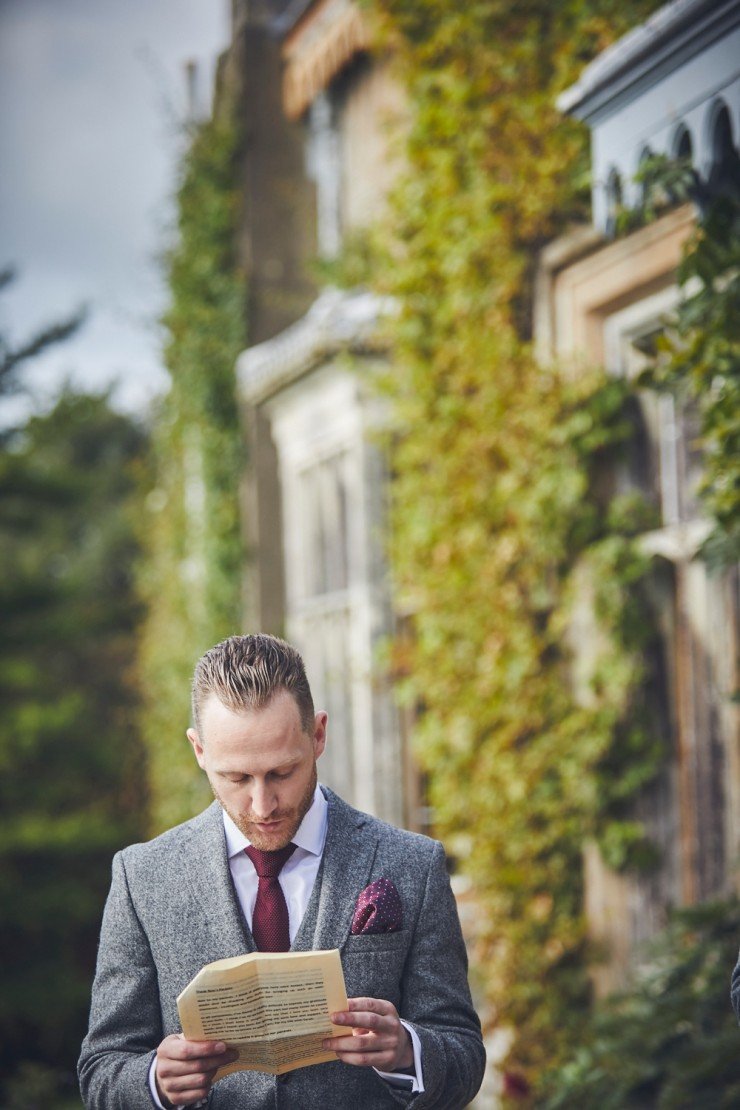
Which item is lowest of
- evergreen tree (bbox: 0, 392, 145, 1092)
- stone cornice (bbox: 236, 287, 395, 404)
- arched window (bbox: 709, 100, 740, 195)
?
evergreen tree (bbox: 0, 392, 145, 1092)

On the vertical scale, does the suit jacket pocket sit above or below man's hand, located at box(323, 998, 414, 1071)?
above

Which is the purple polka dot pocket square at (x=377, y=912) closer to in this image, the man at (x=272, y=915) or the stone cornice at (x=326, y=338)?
the man at (x=272, y=915)

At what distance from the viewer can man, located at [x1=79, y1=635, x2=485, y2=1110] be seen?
228cm

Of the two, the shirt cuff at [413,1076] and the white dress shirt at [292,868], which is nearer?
the shirt cuff at [413,1076]


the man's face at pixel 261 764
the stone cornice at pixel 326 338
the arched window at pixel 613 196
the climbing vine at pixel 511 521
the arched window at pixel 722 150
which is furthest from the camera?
the stone cornice at pixel 326 338

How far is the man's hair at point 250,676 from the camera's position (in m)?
2.28

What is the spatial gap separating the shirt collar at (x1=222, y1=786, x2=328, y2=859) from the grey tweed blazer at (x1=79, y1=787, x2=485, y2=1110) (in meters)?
0.03

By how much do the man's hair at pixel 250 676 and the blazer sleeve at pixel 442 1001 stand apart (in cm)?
42

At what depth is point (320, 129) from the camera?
982 cm

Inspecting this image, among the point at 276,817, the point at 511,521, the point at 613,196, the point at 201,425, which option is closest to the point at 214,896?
the point at 276,817

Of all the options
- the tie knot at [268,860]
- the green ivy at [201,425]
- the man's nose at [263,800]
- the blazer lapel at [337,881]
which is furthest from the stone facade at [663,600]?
the green ivy at [201,425]

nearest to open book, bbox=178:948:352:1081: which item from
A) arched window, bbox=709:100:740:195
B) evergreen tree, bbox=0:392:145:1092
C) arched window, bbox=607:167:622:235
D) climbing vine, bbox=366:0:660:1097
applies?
arched window, bbox=709:100:740:195

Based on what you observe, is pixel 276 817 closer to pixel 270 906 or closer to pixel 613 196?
pixel 270 906

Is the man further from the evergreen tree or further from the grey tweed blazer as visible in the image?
the evergreen tree
